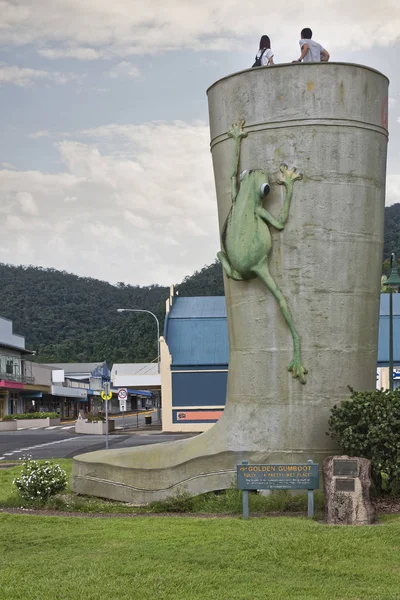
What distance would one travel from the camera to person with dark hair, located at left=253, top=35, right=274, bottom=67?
14.2 metres

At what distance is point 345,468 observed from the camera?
11445mm

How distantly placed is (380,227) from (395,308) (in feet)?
98.9

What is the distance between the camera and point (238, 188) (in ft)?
45.4

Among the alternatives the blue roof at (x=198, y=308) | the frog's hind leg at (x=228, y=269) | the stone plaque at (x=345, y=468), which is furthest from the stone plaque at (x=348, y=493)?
the blue roof at (x=198, y=308)

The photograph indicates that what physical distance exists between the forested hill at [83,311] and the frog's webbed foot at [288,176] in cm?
8597

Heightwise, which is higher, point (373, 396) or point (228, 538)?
point (373, 396)

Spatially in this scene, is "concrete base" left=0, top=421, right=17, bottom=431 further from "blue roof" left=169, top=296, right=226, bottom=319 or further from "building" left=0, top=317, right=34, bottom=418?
"blue roof" left=169, top=296, right=226, bottom=319

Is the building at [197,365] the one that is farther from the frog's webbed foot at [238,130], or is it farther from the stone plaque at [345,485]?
the stone plaque at [345,485]

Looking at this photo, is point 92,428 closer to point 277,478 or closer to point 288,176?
point 288,176

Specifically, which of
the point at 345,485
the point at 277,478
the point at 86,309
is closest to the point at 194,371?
the point at 277,478

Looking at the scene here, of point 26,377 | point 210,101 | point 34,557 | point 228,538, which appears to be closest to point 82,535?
point 34,557

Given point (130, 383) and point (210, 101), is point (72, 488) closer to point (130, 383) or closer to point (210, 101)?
point (210, 101)

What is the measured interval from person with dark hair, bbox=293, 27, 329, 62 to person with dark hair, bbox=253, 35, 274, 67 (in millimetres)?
512

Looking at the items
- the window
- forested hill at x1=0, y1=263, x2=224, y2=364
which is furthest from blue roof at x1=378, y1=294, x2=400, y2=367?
forested hill at x1=0, y1=263, x2=224, y2=364
